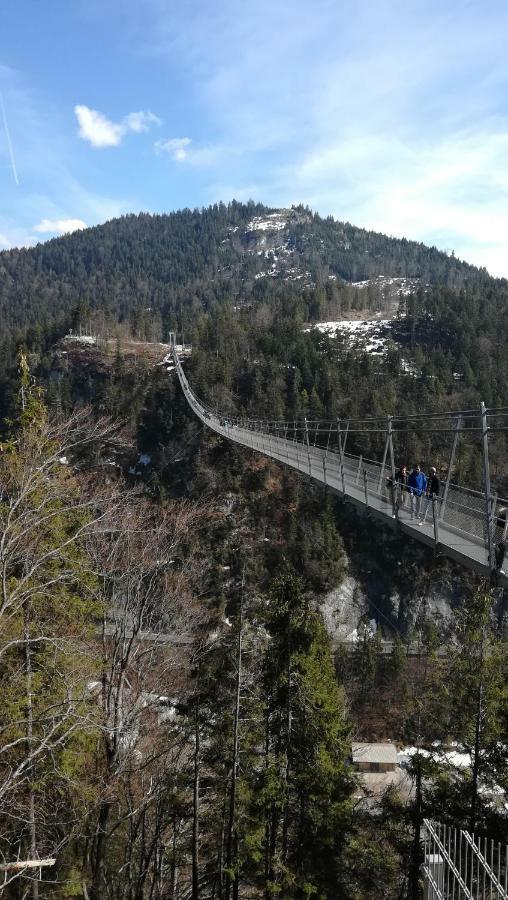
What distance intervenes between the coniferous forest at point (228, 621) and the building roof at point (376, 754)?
1.23 m

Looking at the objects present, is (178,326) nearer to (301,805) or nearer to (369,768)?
(369,768)

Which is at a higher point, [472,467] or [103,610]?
[103,610]

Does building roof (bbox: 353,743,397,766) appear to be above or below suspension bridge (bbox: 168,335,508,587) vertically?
below

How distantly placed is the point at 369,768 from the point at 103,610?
879 inches

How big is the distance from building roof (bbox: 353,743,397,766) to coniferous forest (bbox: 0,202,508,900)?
123 centimetres

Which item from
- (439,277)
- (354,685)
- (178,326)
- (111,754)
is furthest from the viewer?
(439,277)

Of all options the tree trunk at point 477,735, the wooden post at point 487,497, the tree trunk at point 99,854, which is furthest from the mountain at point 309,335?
the wooden post at point 487,497

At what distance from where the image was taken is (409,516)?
8625 millimetres

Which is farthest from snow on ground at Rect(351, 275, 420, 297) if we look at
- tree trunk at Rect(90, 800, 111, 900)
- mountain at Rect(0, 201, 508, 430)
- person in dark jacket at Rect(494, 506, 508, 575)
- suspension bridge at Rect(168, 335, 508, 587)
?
tree trunk at Rect(90, 800, 111, 900)

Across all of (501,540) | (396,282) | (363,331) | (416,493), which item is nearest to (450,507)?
(416,493)

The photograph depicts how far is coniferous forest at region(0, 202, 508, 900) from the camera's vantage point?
6613mm

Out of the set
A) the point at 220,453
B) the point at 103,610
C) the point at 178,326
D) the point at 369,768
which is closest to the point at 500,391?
the point at 220,453

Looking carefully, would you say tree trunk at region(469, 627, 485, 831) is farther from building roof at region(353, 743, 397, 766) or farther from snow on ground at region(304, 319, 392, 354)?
snow on ground at region(304, 319, 392, 354)

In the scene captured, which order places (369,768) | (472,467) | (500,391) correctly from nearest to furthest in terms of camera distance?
(369,768)
(472,467)
(500,391)
